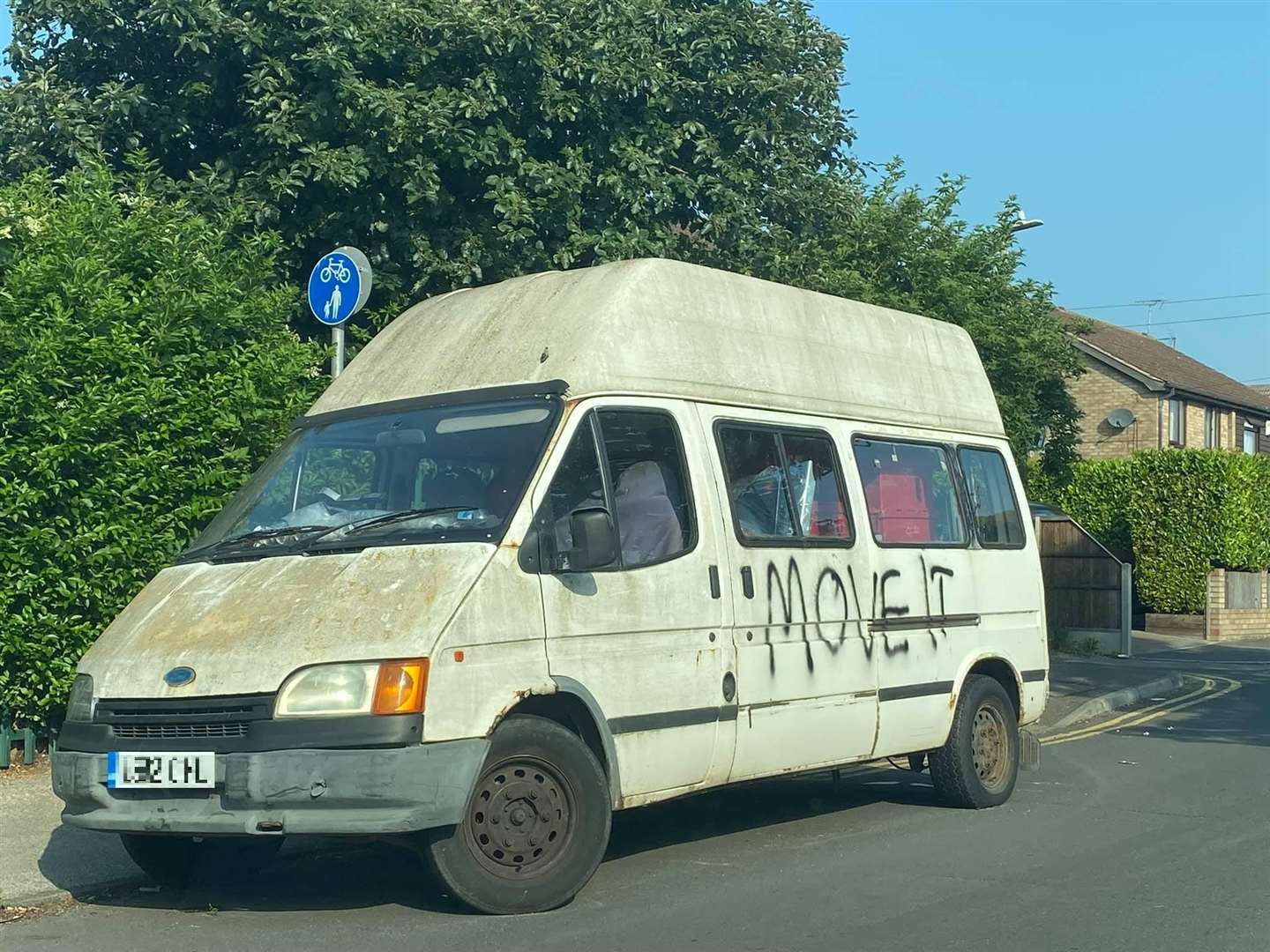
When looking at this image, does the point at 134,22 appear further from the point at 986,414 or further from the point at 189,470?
the point at 986,414

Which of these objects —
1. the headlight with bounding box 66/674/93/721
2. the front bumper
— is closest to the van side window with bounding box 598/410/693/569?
the front bumper

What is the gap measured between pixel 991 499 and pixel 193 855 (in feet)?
17.7

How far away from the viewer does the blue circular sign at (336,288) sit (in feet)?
33.7

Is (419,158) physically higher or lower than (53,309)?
higher

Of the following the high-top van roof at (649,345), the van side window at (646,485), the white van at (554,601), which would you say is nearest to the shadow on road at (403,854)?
the white van at (554,601)

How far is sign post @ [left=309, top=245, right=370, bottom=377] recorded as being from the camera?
33.4 feet

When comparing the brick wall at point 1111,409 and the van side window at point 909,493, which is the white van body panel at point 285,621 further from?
the brick wall at point 1111,409

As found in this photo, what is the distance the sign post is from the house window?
115ft

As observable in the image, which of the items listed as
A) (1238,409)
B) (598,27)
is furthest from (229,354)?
(1238,409)

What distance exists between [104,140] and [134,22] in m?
1.02

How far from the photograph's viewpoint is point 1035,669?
394 inches

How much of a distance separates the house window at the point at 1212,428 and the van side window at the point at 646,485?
36.9 meters

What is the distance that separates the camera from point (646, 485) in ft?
23.7

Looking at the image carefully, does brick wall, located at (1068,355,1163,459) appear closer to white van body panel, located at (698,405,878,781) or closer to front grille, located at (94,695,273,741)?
white van body panel, located at (698,405,878,781)
